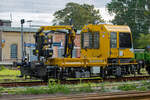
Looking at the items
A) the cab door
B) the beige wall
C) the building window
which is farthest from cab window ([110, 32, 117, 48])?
the building window

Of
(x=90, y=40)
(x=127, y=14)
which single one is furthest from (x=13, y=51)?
(x=90, y=40)

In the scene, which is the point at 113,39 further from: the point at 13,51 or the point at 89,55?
the point at 13,51

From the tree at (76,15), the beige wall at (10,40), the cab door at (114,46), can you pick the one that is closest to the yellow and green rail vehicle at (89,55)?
the cab door at (114,46)

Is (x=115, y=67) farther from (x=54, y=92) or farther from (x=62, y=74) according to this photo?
(x=54, y=92)

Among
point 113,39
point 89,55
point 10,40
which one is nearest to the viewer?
point 113,39

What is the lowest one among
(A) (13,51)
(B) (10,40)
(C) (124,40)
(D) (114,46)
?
(A) (13,51)

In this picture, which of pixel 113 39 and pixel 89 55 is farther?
pixel 89 55

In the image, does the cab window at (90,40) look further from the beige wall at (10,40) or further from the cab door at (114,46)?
the beige wall at (10,40)

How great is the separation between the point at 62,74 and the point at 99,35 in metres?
3.93

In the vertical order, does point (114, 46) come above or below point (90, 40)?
below

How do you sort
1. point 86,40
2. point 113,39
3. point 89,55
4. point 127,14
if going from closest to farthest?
point 113,39
point 89,55
point 86,40
point 127,14

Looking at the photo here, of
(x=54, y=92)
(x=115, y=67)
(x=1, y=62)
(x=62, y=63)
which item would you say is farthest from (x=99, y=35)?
(x=1, y=62)

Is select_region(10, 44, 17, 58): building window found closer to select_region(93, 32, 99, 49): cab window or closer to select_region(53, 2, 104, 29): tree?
select_region(53, 2, 104, 29): tree

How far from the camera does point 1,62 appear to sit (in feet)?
122
